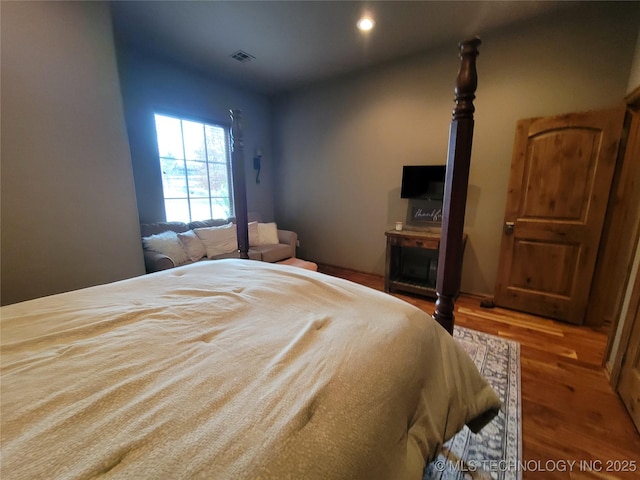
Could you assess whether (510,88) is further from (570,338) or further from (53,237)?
(53,237)

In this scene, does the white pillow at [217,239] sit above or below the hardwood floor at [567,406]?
above

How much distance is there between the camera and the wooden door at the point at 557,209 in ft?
7.47

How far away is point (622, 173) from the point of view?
2.25m

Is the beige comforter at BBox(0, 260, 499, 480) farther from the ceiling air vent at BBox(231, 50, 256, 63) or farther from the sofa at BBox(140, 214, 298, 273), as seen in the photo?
the ceiling air vent at BBox(231, 50, 256, 63)

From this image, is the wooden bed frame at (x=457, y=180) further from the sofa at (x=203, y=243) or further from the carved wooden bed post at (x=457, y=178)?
the sofa at (x=203, y=243)

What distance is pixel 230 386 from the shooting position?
66cm

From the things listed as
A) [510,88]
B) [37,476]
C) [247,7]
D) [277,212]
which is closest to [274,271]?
[37,476]

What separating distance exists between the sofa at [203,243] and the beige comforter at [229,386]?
166cm

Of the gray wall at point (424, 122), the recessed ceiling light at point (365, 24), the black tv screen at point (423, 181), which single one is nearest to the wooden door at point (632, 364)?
the gray wall at point (424, 122)

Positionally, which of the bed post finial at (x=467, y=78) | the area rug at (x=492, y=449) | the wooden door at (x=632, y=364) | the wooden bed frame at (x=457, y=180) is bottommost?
the area rug at (x=492, y=449)

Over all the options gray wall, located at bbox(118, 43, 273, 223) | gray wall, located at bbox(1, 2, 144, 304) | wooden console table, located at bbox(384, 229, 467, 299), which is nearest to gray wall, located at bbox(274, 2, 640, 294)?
wooden console table, located at bbox(384, 229, 467, 299)

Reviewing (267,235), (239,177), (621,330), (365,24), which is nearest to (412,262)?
(621,330)

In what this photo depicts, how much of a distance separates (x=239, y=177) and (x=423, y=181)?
217 cm

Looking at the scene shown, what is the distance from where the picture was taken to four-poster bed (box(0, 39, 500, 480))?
494 mm
